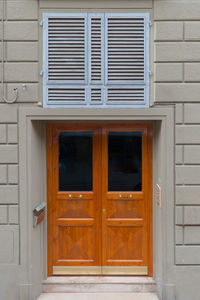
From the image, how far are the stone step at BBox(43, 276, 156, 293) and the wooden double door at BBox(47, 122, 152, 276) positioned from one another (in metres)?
0.18

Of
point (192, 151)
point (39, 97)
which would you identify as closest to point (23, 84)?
point (39, 97)

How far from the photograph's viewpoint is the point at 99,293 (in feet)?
16.9

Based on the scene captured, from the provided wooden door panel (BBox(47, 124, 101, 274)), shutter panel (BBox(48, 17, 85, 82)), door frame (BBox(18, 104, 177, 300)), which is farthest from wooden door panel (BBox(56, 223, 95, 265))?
shutter panel (BBox(48, 17, 85, 82))

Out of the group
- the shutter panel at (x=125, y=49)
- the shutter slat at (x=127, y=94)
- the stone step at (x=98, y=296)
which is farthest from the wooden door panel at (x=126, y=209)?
the shutter panel at (x=125, y=49)

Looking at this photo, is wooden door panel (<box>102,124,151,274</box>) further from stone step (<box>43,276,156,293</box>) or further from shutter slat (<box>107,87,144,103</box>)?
shutter slat (<box>107,87,144,103</box>)

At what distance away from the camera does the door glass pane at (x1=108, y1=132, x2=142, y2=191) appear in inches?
212

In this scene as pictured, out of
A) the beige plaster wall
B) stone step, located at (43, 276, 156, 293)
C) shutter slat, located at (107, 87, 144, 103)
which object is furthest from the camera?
stone step, located at (43, 276, 156, 293)

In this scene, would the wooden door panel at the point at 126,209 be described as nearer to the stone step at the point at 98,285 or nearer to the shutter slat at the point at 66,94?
the stone step at the point at 98,285

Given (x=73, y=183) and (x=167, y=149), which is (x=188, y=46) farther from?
(x=73, y=183)

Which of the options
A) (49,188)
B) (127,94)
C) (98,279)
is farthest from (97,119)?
(98,279)

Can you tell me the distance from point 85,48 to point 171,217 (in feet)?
9.57

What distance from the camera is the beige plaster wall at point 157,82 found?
4781 mm

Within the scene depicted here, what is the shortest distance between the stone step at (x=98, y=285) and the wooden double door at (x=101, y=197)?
182 mm

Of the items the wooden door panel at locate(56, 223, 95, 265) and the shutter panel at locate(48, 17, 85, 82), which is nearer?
the shutter panel at locate(48, 17, 85, 82)
